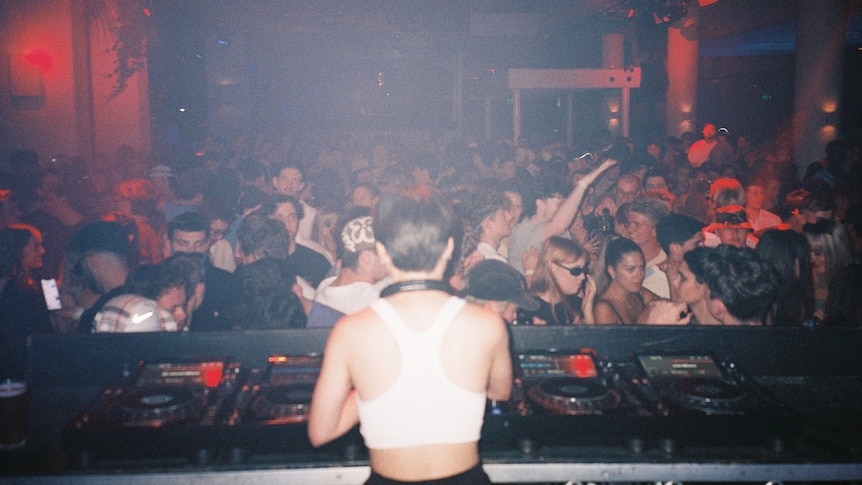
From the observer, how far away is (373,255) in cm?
315

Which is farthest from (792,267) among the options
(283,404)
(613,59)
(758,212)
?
(613,59)

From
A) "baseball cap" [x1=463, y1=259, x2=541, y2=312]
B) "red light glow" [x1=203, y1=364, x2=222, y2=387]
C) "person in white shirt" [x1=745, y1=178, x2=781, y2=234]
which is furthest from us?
"person in white shirt" [x1=745, y1=178, x2=781, y2=234]

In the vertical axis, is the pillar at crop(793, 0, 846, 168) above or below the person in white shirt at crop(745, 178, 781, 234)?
above

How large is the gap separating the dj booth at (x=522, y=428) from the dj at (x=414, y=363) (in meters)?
0.08

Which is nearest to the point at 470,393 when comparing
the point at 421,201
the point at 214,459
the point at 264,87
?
the point at 421,201

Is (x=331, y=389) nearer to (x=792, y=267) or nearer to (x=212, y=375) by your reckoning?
(x=212, y=375)

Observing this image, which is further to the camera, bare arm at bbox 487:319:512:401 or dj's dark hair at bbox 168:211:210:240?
dj's dark hair at bbox 168:211:210:240

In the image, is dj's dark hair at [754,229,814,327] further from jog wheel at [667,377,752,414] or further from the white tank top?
the white tank top

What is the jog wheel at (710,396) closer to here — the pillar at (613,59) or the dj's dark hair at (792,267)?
the dj's dark hair at (792,267)

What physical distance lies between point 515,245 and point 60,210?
10.7 ft

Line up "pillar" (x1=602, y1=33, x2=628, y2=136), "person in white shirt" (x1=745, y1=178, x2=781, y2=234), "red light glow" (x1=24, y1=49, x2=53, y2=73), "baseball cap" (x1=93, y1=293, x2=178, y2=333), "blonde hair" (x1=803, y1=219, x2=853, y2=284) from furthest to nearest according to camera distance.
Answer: "pillar" (x1=602, y1=33, x2=628, y2=136) < "red light glow" (x1=24, y1=49, x2=53, y2=73) < "person in white shirt" (x1=745, y1=178, x2=781, y2=234) < "blonde hair" (x1=803, y1=219, x2=853, y2=284) < "baseball cap" (x1=93, y1=293, x2=178, y2=333)

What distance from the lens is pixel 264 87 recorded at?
1794cm

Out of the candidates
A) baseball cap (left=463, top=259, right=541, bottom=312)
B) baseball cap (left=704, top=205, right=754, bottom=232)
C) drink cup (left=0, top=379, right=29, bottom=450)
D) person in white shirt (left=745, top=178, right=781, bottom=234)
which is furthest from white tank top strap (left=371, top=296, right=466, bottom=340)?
person in white shirt (left=745, top=178, right=781, bottom=234)

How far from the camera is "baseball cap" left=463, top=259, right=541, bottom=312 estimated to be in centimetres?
293
